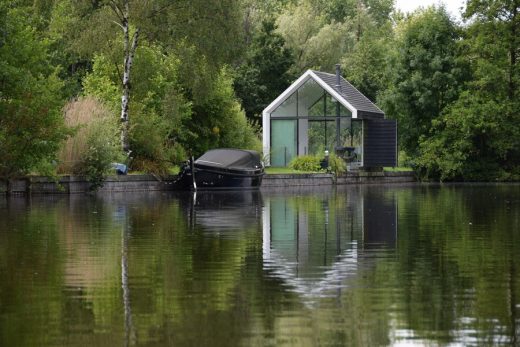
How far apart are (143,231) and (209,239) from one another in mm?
2359

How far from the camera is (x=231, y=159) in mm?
47156

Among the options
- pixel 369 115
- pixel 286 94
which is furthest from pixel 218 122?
pixel 369 115

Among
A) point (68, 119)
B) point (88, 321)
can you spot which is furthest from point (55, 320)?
point (68, 119)

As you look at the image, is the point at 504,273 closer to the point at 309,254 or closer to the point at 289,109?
the point at 309,254

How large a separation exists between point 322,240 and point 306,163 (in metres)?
37.9

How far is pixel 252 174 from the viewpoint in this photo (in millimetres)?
47188

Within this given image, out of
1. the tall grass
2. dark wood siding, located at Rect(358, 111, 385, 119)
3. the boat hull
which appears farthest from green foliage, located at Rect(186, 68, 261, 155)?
the tall grass

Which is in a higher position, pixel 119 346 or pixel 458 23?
pixel 458 23

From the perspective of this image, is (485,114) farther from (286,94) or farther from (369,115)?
(286,94)

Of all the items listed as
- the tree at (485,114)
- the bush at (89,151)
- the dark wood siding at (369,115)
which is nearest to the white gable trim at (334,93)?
the dark wood siding at (369,115)

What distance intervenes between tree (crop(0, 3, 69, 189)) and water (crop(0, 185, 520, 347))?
380 inches

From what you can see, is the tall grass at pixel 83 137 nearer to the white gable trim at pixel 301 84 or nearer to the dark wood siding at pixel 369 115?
the white gable trim at pixel 301 84

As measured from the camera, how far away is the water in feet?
30.5

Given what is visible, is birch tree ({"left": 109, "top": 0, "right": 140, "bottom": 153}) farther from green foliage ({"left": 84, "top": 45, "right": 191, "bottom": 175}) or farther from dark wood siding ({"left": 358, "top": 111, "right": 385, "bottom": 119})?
dark wood siding ({"left": 358, "top": 111, "right": 385, "bottom": 119})
